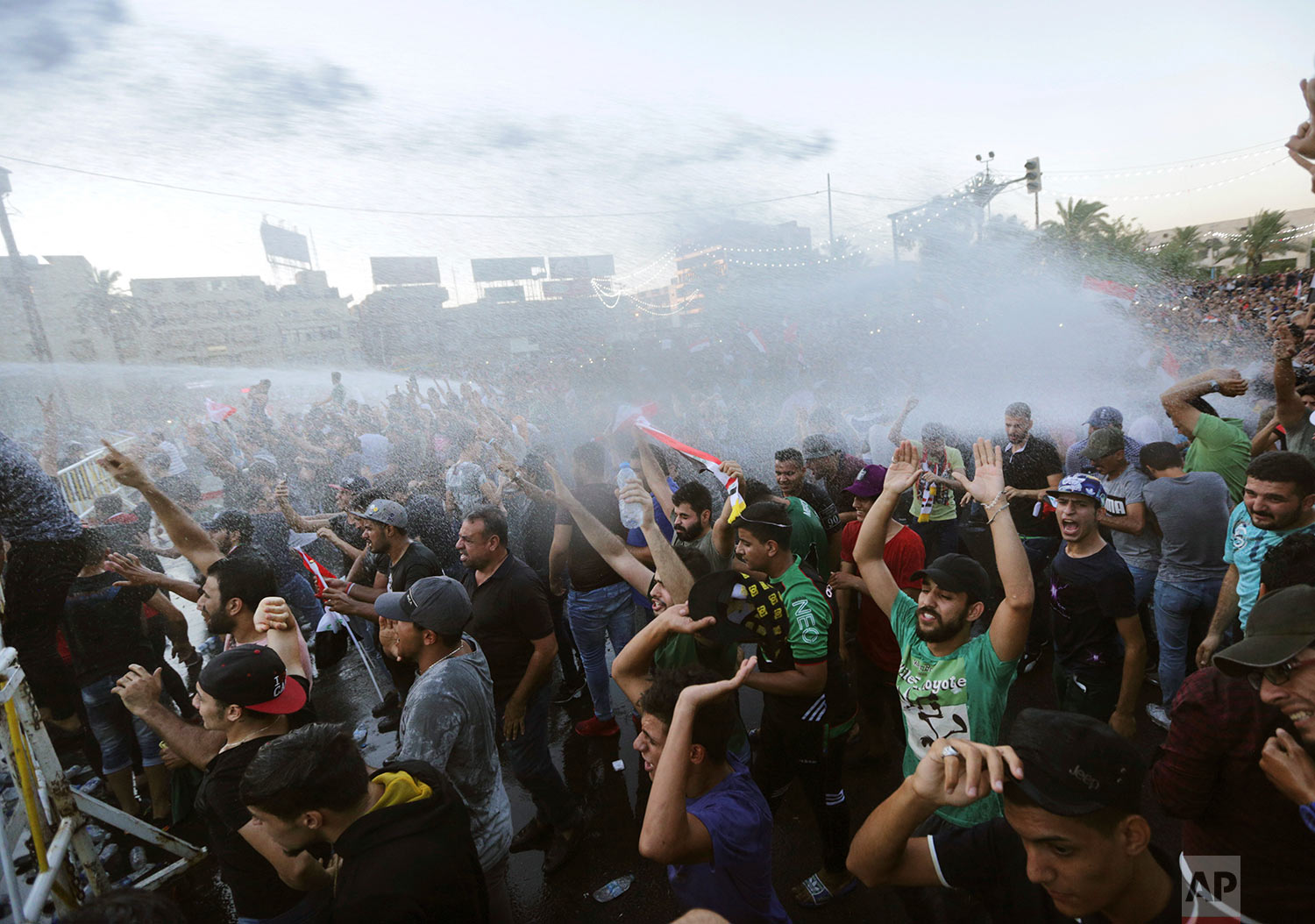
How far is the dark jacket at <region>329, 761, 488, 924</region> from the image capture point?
1764mm

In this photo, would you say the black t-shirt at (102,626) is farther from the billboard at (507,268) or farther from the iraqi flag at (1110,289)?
the iraqi flag at (1110,289)

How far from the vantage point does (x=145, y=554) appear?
529 cm

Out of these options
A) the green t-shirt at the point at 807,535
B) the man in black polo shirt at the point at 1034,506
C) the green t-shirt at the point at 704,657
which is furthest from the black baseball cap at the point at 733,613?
the man in black polo shirt at the point at 1034,506

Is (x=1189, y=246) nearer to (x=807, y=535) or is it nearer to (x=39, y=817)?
(x=807, y=535)

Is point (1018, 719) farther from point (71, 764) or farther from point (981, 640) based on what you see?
point (71, 764)

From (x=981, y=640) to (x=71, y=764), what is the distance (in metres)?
6.80

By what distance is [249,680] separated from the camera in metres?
2.51

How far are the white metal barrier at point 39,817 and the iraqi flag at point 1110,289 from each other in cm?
1226

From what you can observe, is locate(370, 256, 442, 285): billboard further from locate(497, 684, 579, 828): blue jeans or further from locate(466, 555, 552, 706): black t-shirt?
locate(497, 684, 579, 828): blue jeans

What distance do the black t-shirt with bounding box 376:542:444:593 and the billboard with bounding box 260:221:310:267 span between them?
459 centimetres

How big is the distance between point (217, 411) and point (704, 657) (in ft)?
29.0

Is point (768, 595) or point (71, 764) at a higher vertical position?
point (768, 595)

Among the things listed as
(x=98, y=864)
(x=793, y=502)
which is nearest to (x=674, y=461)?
(x=793, y=502)

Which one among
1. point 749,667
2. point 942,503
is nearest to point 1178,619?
point 942,503
